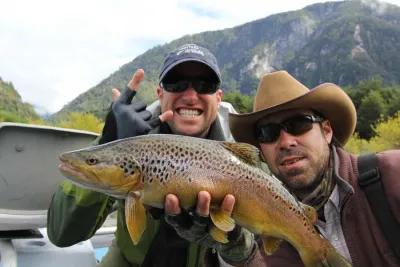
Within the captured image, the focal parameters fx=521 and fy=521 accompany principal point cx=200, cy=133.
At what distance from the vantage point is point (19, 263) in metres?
4.21

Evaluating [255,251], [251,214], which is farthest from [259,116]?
[251,214]

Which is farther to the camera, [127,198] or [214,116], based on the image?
[214,116]

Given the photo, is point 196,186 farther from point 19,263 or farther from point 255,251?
point 19,263

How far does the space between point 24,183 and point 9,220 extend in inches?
12.6

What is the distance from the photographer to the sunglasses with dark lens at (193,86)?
410 cm

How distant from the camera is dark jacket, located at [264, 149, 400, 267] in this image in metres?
3.82

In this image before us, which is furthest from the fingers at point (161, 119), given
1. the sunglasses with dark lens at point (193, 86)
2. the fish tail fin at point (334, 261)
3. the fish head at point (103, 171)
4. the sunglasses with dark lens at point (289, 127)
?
the fish tail fin at point (334, 261)

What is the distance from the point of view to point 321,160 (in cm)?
436

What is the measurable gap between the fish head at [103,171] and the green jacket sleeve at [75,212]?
0.80 m

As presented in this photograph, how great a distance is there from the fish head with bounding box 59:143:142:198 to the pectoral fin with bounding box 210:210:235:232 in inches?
19.2

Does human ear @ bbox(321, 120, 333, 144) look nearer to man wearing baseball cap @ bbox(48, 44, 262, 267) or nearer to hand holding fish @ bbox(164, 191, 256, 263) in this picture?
man wearing baseball cap @ bbox(48, 44, 262, 267)

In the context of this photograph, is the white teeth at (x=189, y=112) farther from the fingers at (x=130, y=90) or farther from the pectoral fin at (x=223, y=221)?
the pectoral fin at (x=223, y=221)

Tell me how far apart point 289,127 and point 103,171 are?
1.94 m

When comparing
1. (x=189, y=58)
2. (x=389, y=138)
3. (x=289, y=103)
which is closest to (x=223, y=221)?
(x=189, y=58)
